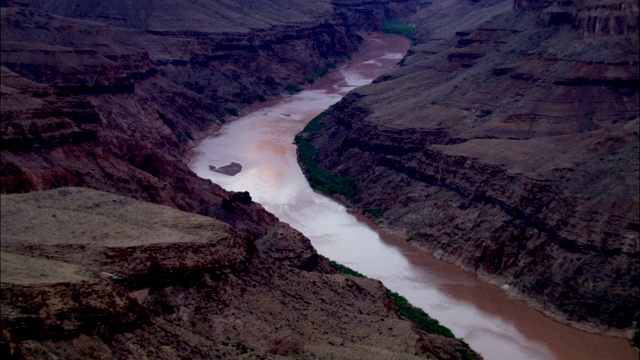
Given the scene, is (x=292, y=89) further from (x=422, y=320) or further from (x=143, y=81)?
(x=422, y=320)

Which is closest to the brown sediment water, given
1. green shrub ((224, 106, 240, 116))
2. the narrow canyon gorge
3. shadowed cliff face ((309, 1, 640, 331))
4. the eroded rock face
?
the narrow canyon gorge

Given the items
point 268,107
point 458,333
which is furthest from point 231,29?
point 458,333

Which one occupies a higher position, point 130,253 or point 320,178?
point 130,253

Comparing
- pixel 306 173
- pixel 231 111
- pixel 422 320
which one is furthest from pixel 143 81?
pixel 422 320

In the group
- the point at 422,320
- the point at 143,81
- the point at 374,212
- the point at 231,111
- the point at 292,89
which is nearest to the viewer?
the point at 422,320

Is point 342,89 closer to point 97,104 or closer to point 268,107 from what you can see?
point 268,107

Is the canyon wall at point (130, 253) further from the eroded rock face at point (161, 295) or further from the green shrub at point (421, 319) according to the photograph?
the green shrub at point (421, 319)
